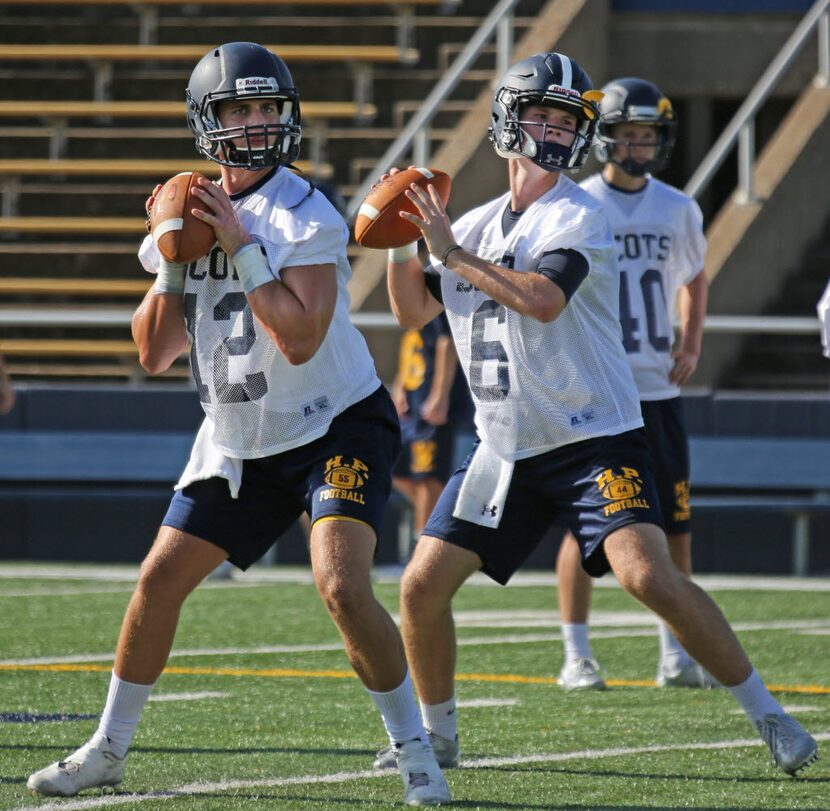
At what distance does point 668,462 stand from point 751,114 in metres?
6.04

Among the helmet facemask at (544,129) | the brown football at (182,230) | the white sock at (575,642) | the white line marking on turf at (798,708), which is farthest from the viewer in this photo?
the white sock at (575,642)

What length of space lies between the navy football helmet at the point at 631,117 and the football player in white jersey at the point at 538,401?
1.63m

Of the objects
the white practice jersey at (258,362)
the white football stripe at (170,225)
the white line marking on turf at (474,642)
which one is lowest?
the white line marking on turf at (474,642)

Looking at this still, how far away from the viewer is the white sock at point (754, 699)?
4883 millimetres

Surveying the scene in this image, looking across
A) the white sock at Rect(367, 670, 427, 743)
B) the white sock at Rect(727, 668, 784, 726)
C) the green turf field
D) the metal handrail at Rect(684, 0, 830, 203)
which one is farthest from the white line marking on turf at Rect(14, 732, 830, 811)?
the metal handrail at Rect(684, 0, 830, 203)

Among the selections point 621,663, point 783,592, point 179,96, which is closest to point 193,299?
point 621,663

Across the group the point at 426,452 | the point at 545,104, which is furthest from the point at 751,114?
the point at 545,104

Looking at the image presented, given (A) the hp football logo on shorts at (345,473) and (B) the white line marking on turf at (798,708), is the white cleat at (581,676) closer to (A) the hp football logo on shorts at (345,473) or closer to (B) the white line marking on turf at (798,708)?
(B) the white line marking on turf at (798,708)

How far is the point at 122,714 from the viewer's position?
4.71 metres

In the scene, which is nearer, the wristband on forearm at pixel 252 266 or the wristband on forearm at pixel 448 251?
the wristband on forearm at pixel 252 266

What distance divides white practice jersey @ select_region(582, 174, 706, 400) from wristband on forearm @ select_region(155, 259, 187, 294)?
2340 mm

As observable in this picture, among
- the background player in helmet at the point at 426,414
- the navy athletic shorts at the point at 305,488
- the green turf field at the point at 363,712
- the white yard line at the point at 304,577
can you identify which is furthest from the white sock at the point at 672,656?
the background player in helmet at the point at 426,414

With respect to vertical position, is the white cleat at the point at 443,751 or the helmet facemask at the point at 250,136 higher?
the helmet facemask at the point at 250,136

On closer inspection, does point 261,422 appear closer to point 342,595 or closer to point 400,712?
point 342,595
